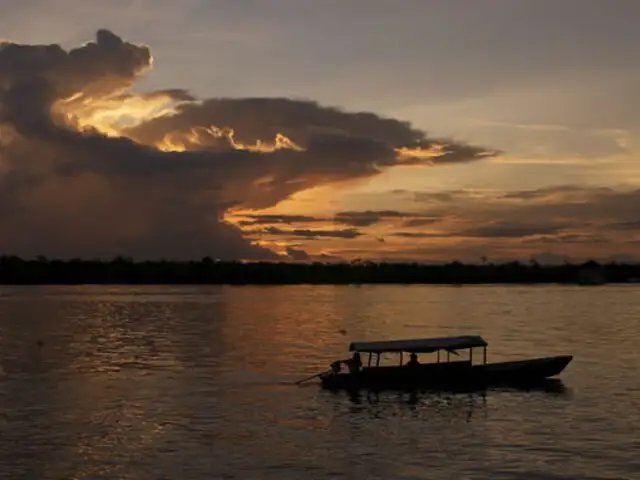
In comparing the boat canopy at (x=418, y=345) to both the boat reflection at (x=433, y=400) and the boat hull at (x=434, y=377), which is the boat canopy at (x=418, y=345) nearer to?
the boat hull at (x=434, y=377)

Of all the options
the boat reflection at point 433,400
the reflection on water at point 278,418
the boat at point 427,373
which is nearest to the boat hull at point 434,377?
the boat at point 427,373

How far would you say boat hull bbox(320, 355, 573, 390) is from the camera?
49656 millimetres

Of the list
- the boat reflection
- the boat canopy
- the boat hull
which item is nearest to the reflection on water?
the boat reflection

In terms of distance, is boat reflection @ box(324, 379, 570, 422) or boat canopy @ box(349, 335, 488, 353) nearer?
boat reflection @ box(324, 379, 570, 422)

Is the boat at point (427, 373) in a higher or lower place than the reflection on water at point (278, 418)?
higher

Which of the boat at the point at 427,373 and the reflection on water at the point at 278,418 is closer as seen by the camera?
the reflection on water at the point at 278,418

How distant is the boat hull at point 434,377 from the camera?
4966 cm

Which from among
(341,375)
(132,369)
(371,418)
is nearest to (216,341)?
(132,369)

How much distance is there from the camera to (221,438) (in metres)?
36.4

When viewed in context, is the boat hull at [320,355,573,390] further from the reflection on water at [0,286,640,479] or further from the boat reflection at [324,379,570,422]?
the reflection on water at [0,286,640,479]

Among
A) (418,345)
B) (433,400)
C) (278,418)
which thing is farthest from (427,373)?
(278,418)

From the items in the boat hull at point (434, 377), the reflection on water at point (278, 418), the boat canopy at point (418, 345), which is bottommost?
the reflection on water at point (278, 418)

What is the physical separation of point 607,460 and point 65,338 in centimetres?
6904

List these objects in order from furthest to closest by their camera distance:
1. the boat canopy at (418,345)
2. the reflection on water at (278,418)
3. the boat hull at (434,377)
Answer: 1. the boat canopy at (418,345)
2. the boat hull at (434,377)
3. the reflection on water at (278,418)
